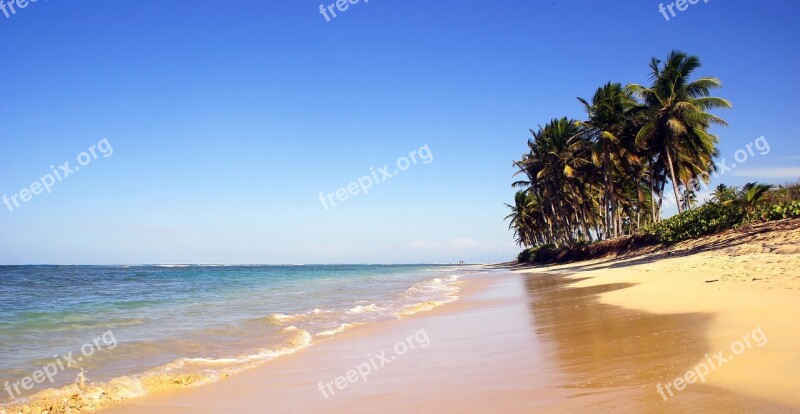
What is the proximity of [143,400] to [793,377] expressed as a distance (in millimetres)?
6232

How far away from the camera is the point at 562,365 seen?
202 inches

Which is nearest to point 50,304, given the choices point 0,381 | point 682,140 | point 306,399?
point 0,381

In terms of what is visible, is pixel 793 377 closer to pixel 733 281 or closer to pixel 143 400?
pixel 143 400

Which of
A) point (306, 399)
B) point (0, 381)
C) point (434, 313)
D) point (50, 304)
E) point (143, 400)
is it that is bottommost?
point (434, 313)

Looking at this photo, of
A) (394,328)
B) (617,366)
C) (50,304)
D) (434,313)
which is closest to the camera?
(617,366)

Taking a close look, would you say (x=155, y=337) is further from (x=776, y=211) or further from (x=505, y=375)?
(x=776, y=211)

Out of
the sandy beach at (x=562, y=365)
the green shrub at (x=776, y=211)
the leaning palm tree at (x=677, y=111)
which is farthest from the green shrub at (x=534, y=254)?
the sandy beach at (x=562, y=365)

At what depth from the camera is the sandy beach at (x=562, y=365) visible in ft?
12.5

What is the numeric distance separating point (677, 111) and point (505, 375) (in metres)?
29.2

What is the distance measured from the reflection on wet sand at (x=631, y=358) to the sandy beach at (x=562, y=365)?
1cm

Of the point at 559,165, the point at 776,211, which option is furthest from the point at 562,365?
the point at 559,165

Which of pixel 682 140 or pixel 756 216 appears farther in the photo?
pixel 682 140

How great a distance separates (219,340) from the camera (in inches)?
368

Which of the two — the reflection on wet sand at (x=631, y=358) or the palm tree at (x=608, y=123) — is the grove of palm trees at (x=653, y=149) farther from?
the reflection on wet sand at (x=631, y=358)
